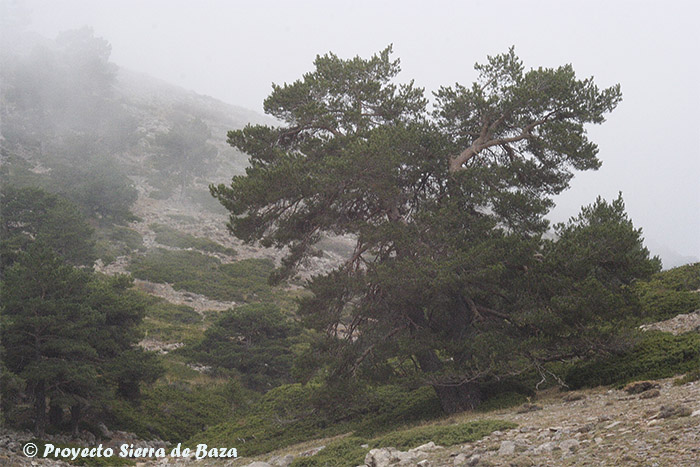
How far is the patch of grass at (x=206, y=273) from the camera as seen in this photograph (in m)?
36.4

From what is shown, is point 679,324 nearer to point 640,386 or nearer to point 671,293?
point 671,293

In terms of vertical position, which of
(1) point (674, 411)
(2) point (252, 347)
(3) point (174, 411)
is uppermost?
(1) point (674, 411)

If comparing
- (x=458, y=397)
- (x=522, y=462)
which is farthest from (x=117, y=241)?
(x=522, y=462)

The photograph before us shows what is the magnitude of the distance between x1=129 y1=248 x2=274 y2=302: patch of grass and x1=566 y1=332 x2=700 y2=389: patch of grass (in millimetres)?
27288

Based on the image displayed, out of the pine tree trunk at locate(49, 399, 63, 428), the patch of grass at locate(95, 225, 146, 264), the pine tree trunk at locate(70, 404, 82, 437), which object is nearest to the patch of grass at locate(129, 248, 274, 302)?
the patch of grass at locate(95, 225, 146, 264)

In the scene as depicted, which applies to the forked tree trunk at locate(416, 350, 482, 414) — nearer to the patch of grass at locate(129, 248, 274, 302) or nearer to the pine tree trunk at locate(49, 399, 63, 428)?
Result: the pine tree trunk at locate(49, 399, 63, 428)

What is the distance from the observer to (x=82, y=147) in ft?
189

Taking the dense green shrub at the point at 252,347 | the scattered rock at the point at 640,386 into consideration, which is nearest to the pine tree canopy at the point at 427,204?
the scattered rock at the point at 640,386

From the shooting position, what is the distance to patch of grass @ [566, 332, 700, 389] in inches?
396

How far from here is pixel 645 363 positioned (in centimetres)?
1048

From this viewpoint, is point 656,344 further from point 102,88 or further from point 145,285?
point 102,88

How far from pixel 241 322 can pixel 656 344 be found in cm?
1760

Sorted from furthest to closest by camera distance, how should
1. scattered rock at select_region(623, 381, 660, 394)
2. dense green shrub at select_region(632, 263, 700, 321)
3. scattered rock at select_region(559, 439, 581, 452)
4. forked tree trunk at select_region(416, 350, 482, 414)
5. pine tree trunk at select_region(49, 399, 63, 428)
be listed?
pine tree trunk at select_region(49, 399, 63, 428)
dense green shrub at select_region(632, 263, 700, 321)
forked tree trunk at select_region(416, 350, 482, 414)
scattered rock at select_region(623, 381, 660, 394)
scattered rock at select_region(559, 439, 581, 452)

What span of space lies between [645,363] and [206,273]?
33.6 metres
